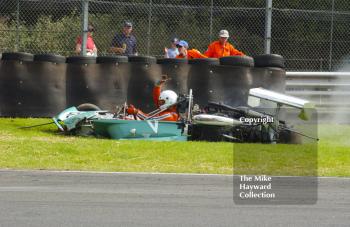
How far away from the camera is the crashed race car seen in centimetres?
1191

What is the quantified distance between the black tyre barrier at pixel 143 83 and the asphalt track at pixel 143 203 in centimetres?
439

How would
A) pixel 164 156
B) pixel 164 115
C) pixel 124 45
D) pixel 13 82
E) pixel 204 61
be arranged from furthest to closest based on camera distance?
pixel 124 45 < pixel 204 61 < pixel 13 82 < pixel 164 115 < pixel 164 156

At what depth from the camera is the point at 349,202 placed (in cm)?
791

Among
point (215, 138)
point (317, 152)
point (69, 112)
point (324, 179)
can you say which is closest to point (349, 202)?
point (324, 179)

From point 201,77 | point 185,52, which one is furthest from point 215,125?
point 185,52

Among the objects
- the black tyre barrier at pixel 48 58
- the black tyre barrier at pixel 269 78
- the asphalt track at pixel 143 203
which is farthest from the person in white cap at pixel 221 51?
the asphalt track at pixel 143 203

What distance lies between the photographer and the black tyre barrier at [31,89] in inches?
531

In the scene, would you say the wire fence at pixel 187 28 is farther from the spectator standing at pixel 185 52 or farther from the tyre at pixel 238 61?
Answer: the tyre at pixel 238 61

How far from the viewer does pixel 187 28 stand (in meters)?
18.6

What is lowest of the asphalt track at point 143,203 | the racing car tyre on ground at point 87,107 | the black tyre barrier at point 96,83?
the asphalt track at point 143,203

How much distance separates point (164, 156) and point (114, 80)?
3.36m

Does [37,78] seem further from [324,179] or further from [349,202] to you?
[349,202]

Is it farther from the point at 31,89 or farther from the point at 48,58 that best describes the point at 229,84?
the point at 31,89

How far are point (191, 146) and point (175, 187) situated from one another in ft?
9.54
